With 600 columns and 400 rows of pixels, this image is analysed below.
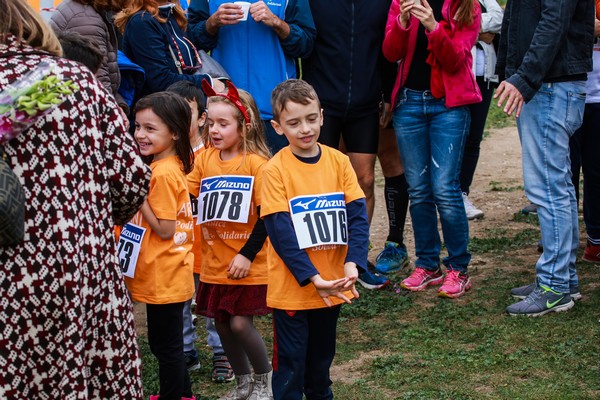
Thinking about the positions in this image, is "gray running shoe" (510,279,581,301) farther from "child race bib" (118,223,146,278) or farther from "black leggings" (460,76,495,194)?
"child race bib" (118,223,146,278)

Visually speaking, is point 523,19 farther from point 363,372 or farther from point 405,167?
point 363,372

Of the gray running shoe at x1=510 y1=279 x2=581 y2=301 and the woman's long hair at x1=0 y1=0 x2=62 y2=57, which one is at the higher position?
the woman's long hair at x1=0 y1=0 x2=62 y2=57

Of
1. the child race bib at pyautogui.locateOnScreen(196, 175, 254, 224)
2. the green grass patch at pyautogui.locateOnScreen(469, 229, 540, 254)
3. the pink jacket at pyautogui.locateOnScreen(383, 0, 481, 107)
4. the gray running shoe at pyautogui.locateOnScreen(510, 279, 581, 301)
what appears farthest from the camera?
the green grass patch at pyautogui.locateOnScreen(469, 229, 540, 254)

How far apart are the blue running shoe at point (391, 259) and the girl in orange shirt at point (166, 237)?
263 cm

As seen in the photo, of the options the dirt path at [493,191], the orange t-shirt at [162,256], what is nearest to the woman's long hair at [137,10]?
the orange t-shirt at [162,256]

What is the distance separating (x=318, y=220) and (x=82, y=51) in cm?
143

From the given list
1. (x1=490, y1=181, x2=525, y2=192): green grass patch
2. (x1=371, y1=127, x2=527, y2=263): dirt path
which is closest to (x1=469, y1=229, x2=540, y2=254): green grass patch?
(x1=371, y1=127, x2=527, y2=263): dirt path

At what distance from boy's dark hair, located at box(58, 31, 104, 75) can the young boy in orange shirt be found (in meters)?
0.97

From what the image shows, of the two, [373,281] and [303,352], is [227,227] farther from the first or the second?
[373,281]

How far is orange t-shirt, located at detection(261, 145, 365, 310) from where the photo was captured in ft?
13.4

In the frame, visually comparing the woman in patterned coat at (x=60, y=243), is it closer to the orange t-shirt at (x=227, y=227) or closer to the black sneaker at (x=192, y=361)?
the orange t-shirt at (x=227, y=227)

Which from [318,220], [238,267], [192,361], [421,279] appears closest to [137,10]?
[238,267]

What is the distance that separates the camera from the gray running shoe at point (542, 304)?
5.71m

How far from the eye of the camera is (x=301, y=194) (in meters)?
4.12
